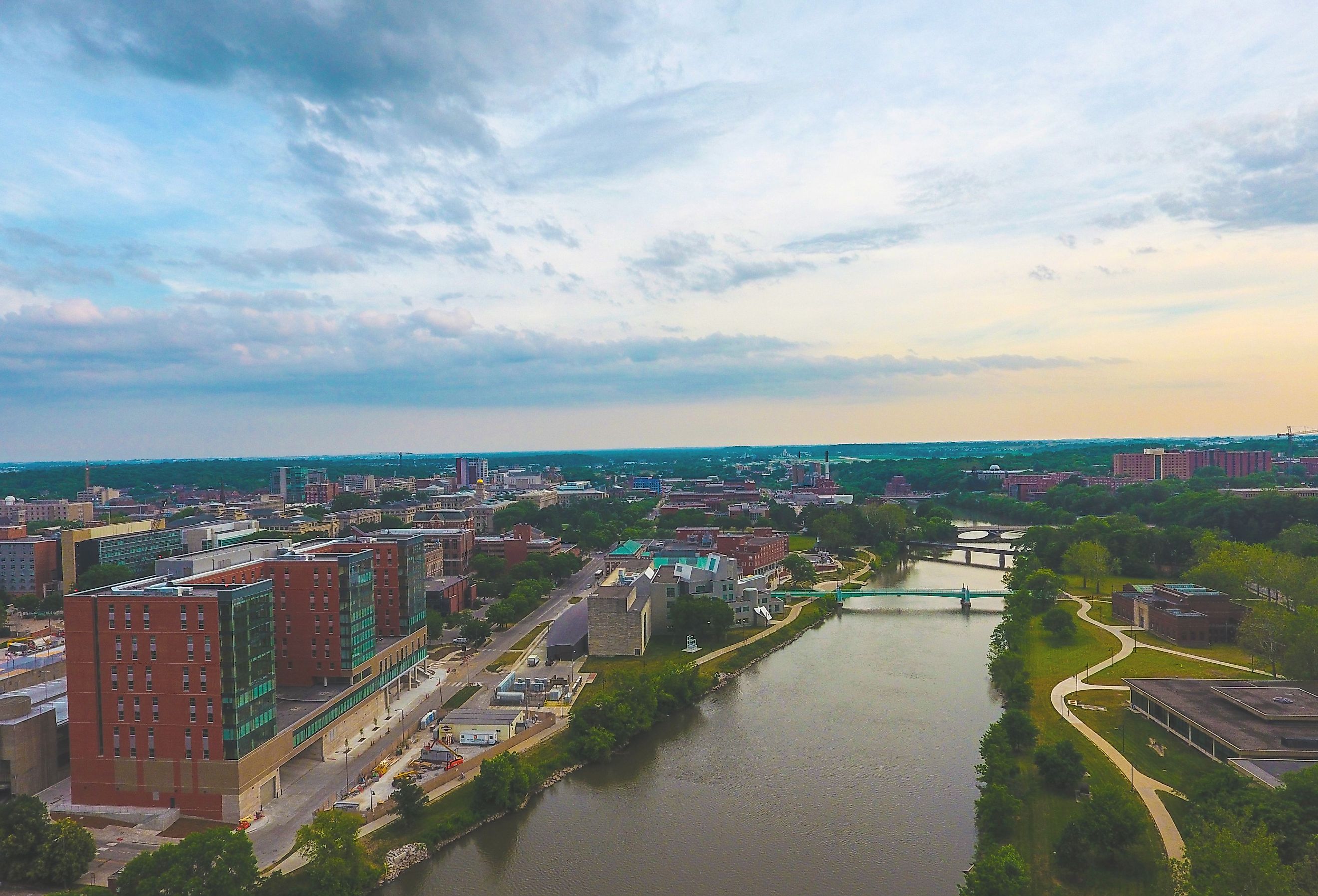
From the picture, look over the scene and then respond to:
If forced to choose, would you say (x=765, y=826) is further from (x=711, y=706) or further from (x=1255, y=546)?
(x=1255, y=546)

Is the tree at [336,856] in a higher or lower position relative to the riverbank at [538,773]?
higher

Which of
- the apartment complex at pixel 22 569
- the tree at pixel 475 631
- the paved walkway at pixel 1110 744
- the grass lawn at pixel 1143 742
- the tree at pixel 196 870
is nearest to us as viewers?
the tree at pixel 196 870

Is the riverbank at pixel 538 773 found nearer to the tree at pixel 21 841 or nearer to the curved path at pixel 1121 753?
the tree at pixel 21 841

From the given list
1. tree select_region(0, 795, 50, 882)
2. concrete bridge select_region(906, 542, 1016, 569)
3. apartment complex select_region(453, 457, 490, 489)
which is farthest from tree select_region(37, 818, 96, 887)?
apartment complex select_region(453, 457, 490, 489)

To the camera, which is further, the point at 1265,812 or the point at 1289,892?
the point at 1265,812

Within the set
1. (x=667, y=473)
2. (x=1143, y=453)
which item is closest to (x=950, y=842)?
(x=1143, y=453)

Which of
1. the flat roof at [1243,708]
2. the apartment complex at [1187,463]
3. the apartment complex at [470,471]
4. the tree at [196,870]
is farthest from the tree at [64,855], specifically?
the apartment complex at [470,471]
